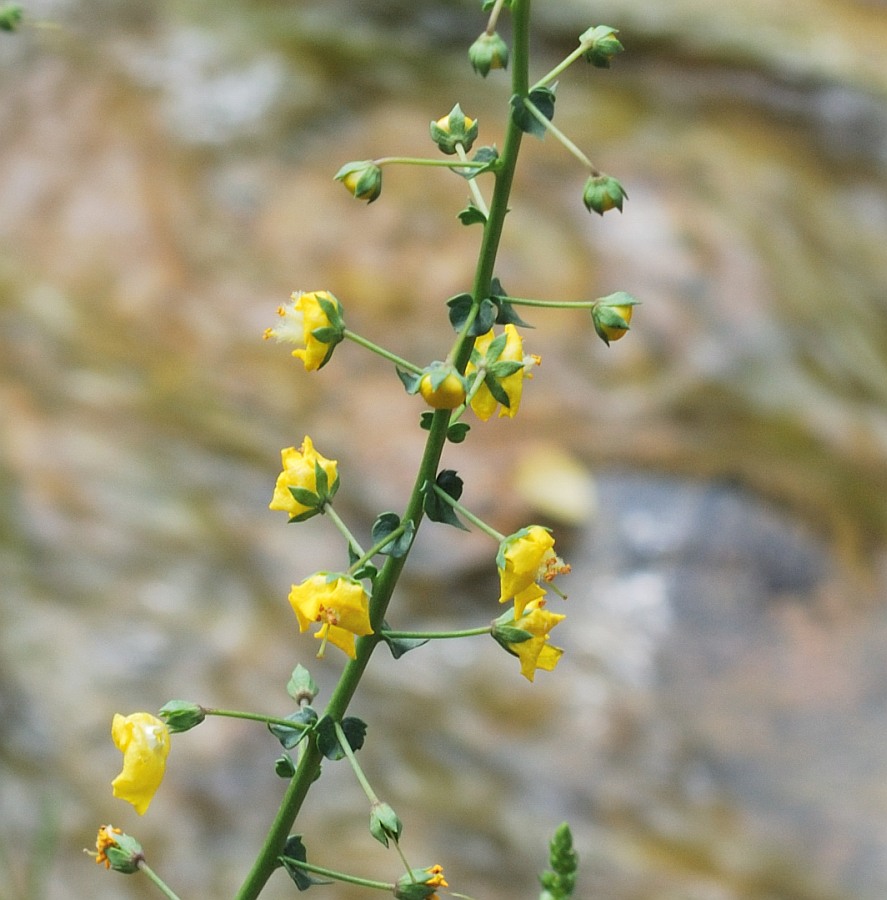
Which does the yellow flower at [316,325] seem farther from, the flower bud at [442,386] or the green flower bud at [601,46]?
the green flower bud at [601,46]

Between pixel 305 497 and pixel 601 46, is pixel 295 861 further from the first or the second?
pixel 601 46

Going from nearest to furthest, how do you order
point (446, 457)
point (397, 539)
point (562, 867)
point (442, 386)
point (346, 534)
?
1. point (442, 386)
2. point (397, 539)
3. point (346, 534)
4. point (562, 867)
5. point (446, 457)

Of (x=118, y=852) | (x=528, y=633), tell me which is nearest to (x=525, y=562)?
(x=528, y=633)

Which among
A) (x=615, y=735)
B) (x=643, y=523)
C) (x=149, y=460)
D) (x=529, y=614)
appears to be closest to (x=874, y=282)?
(x=643, y=523)

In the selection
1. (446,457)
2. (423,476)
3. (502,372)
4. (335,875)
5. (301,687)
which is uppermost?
(446,457)

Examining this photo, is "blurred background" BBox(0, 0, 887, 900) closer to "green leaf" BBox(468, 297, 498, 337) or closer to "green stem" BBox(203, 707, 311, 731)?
"green stem" BBox(203, 707, 311, 731)

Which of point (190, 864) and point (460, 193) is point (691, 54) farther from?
point (190, 864)

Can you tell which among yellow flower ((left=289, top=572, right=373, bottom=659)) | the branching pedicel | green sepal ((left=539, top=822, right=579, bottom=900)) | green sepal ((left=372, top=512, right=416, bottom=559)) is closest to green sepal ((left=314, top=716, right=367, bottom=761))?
the branching pedicel

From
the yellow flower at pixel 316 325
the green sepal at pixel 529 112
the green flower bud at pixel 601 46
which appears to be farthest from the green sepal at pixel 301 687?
the green flower bud at pixel 601 46
